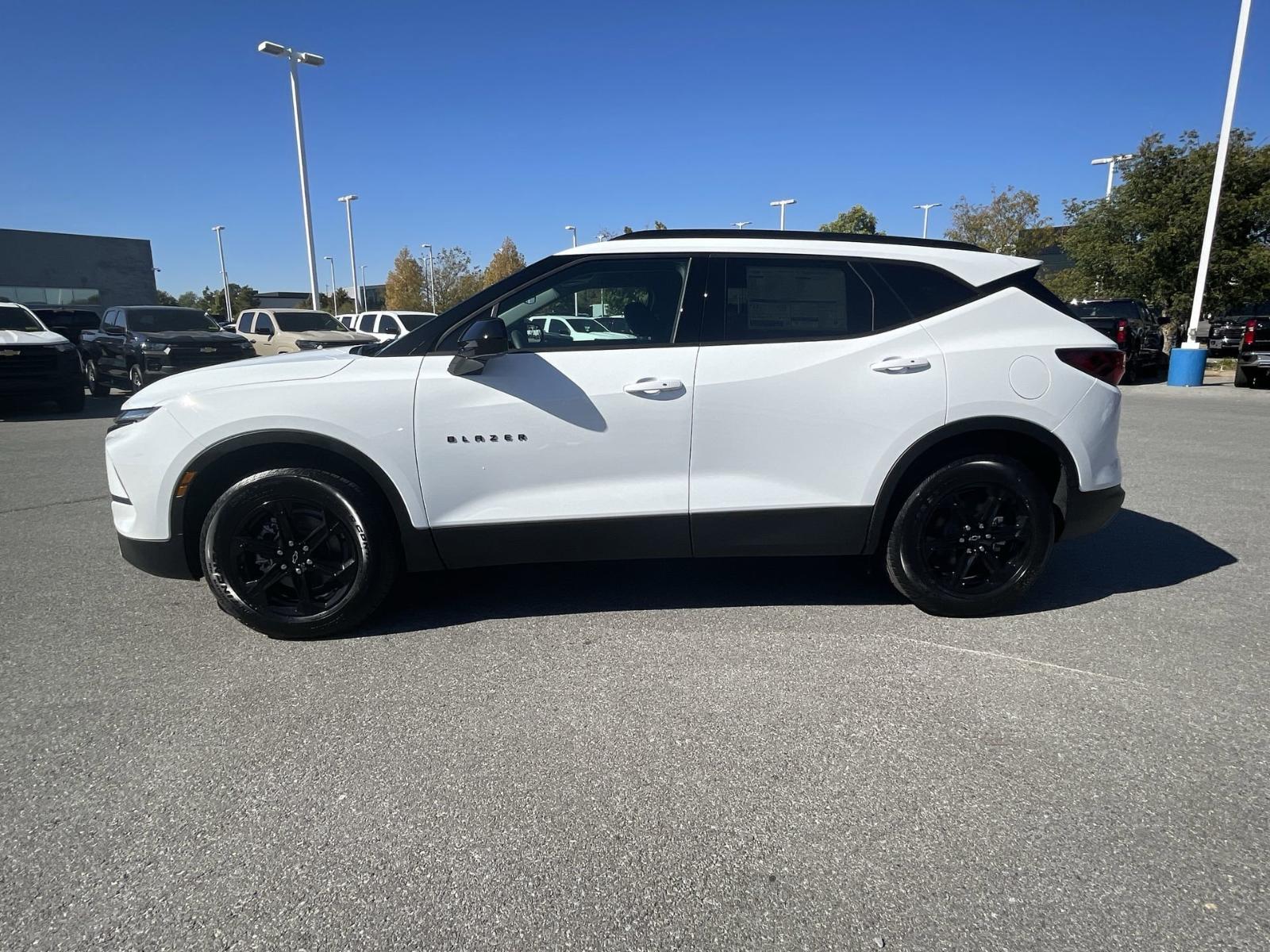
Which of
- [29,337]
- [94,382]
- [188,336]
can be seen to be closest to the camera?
[29,337]

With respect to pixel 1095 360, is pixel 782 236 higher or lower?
higher

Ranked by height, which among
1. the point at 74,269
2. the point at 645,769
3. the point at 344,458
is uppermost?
the point at 74,269

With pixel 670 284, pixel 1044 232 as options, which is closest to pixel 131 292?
pixel 1044 232

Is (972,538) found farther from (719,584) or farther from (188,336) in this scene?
(188,336)

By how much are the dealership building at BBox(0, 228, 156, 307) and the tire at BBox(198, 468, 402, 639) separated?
1941 inches

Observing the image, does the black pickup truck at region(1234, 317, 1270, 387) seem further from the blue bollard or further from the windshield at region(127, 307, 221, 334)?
the windshield at region(127, 307, 221, 334)

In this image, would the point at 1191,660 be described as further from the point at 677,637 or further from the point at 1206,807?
the point at 677,637

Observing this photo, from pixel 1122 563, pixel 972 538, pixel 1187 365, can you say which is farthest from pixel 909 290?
pixel 1187 365

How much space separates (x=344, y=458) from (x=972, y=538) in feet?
9.76

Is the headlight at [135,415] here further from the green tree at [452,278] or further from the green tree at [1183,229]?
the green tree at [452,278]

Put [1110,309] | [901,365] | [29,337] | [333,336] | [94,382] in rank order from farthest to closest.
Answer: [1110,309]
[333,336]
[94,382]
[29,337]
[901,365]

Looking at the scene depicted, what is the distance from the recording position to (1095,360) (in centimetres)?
370

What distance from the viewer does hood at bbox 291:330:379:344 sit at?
15.5m

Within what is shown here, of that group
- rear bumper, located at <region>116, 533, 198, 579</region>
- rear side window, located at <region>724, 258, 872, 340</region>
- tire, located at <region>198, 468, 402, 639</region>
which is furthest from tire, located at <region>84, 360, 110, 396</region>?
rear side window, located at <region>724, 258, 872, 340</region>
